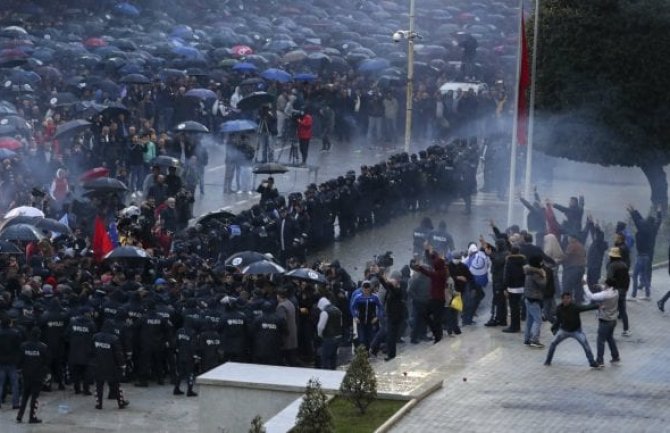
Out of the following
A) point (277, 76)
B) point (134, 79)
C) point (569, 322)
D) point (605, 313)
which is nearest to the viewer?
point (569, 322)

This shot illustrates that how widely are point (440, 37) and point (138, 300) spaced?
146 feet

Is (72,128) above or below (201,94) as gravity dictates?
below

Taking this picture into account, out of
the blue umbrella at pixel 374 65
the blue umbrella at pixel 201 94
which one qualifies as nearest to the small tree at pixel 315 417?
the blue umbrella at pixel 201 94

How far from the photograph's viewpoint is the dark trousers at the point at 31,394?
A: 84.1 feet

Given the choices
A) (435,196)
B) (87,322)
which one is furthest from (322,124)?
(87,322)

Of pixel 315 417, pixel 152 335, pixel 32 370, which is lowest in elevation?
pixel 32 370

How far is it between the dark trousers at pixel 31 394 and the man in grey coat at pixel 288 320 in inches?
139

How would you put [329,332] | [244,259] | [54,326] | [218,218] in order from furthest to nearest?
[218,218] < [244,259] < [329,332] < [54,326]

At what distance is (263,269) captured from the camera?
2923cm

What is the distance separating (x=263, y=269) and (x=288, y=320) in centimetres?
201

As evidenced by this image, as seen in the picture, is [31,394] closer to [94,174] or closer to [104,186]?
[104,186]

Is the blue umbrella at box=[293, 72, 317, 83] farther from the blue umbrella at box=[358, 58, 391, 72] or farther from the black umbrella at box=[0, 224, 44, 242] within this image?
the black umbrella at box=[0, 224, 44, 242]

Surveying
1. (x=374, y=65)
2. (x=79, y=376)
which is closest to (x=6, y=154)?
(x=79, y=376)

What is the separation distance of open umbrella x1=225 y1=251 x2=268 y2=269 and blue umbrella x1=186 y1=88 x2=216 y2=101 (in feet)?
59.7
